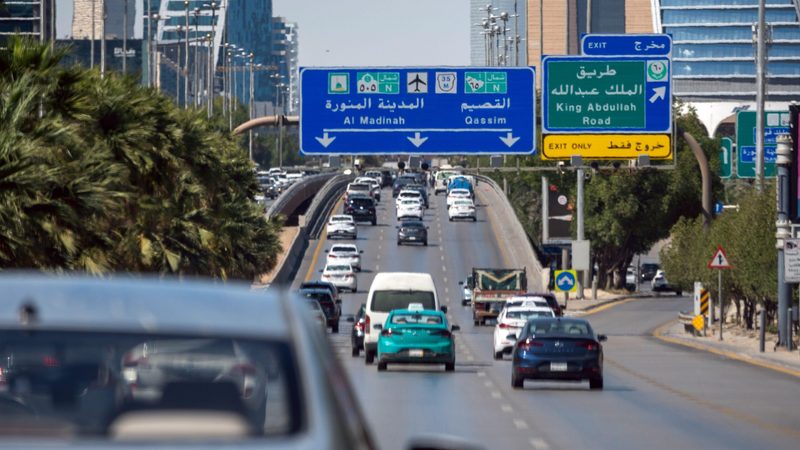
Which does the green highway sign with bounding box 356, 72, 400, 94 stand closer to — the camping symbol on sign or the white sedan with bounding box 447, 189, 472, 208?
the camping symbol on sign

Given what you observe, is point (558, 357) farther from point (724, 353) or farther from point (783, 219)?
point (724, 353)

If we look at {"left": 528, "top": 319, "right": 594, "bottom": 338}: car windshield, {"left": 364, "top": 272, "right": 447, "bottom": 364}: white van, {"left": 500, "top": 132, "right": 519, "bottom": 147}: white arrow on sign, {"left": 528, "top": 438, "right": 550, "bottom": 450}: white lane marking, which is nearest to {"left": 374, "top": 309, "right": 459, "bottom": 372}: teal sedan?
{"left": 364, "top": 272, "right": 447, "bottom": 364}: white van

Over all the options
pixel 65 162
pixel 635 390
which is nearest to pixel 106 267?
pixel 65 162

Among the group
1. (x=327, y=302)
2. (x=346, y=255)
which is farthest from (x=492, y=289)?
Result: (x=346, y=255)

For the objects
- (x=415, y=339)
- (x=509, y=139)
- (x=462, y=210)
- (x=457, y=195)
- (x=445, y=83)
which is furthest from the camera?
(x=457, y=195)

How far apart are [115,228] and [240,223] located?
16137 mm

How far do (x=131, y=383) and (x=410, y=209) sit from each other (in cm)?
10526

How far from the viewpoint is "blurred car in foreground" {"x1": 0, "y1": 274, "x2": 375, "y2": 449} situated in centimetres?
491

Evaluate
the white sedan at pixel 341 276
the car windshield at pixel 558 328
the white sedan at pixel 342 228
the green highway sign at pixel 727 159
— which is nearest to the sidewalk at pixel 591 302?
the green highway sign at pixel 727 159

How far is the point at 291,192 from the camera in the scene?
123m

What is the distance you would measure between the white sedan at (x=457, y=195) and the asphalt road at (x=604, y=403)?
5987 cm

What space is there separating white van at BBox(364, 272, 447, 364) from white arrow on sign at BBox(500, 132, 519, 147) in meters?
10.1

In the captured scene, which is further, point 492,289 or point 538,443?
point 492,289

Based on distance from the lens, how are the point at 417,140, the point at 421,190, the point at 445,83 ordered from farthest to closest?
the point at 421,190, the point at 445,83, the point at 417,140
